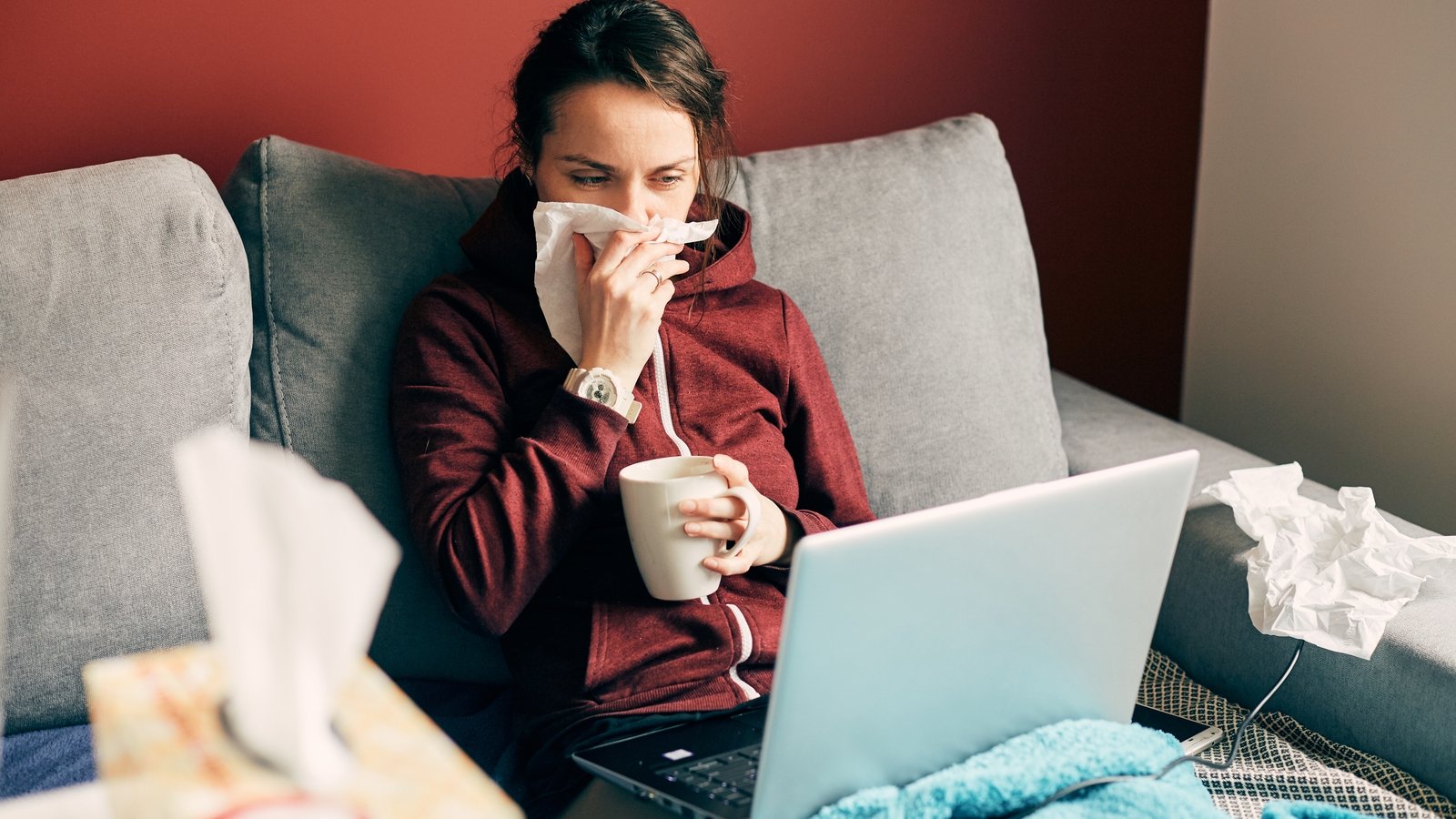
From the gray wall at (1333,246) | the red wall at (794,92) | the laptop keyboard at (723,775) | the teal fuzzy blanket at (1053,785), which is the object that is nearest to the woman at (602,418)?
the laptop keyboard at (723,775)

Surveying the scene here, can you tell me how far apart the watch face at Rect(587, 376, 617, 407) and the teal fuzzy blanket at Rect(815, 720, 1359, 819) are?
489 millimetres

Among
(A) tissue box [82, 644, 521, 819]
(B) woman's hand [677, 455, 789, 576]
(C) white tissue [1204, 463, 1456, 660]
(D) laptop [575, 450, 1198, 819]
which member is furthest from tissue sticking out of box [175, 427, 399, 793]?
(C) white tissue [1204, 463, 1456, 660]

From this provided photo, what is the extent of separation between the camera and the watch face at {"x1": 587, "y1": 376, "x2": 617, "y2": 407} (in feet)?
3.81

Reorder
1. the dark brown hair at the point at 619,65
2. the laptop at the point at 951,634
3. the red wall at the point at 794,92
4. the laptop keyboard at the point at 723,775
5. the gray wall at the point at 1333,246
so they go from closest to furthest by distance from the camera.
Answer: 1. the laptop at the point at 951,634
2. the laptop keyboard at the point at 723,775
3. the dark brown hair at the point at 619,65
4. the red wall at the point at 794,92
5. the gray wall at the point at 1333,246

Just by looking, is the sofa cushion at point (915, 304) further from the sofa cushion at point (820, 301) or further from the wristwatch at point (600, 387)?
the wristwatch at point (600, 387)

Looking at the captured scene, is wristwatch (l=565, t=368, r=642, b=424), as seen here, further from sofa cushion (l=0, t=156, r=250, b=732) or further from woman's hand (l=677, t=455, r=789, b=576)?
sofa cushion (l=0, t=156, r=250, b=732)

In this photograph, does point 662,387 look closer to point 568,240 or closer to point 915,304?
point 568,240

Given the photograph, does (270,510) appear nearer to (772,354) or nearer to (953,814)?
(953,814)

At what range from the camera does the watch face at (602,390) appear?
1.16 m

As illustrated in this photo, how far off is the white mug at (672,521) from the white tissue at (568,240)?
23 cm

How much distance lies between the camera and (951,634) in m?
0.80

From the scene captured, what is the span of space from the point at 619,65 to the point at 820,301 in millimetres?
431

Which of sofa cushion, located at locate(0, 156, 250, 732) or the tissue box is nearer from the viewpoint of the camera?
the tissue box

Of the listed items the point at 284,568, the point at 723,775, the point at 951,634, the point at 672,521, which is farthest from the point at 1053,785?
the point at 284,568
